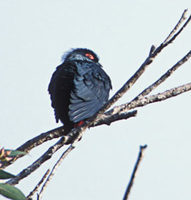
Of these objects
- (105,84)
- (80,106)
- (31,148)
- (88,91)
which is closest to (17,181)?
(31,148)

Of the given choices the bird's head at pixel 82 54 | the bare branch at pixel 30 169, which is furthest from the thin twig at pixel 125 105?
the bird's head at pixel 82 54

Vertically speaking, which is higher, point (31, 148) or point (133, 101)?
point (133, 101)

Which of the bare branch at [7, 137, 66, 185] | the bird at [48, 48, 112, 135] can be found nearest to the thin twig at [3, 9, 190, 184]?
the bare branch at [7, 137, 66, 185]

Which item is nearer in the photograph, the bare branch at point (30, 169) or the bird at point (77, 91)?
the bare branch at point (30, 169)

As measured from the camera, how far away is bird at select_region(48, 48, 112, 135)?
4.75 m

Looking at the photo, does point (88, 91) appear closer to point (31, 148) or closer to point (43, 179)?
point (31, 148)

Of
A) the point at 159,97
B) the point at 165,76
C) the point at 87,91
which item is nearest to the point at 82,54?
the point at 87,91

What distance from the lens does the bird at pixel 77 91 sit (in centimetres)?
475

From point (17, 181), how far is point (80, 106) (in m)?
2.57

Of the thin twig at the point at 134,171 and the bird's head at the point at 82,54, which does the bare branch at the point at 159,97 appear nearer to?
the thin twig at the point at 134,171

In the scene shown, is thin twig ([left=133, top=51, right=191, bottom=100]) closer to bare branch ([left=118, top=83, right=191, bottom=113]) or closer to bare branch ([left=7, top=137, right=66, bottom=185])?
bare branch ([left=118, top=83, right=191, bottom=113])

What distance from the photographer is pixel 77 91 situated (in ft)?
16.4

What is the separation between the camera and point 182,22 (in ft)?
8.20

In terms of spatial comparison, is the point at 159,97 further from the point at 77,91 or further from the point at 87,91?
the point at 87,91
